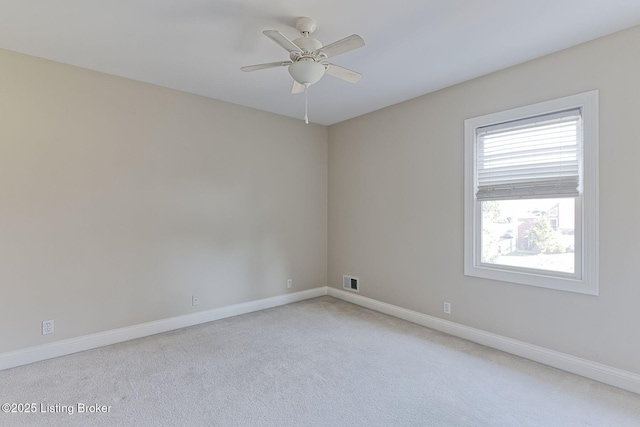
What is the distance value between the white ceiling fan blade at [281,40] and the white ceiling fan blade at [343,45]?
0.16 m

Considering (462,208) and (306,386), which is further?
(462,208)

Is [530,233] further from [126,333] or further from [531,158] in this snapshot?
[126,333]

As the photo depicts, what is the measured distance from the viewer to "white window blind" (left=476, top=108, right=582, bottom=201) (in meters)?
2.68

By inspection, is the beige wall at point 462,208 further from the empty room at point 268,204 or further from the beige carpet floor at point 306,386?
the beige carpet floor at point 306,386

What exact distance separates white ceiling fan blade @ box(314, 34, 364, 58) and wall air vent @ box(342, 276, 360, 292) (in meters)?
3.23

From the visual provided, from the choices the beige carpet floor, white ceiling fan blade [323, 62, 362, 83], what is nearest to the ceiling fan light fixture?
white ceiling fan blade [323, 62, 362, 83]

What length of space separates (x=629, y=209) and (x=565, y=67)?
4.18 feet

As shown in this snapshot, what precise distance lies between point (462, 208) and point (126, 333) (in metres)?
3.78

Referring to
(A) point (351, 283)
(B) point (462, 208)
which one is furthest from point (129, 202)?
(B) point (462, 208)

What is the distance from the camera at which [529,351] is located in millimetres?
2842

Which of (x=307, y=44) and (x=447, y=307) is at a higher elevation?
(x=307, y=44)

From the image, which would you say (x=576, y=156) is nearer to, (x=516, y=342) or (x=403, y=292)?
(x=516, y=342)

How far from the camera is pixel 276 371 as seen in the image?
2637mm

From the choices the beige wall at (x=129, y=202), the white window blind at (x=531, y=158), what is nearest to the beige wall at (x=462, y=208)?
the white window blind at (x=531, y=158)
